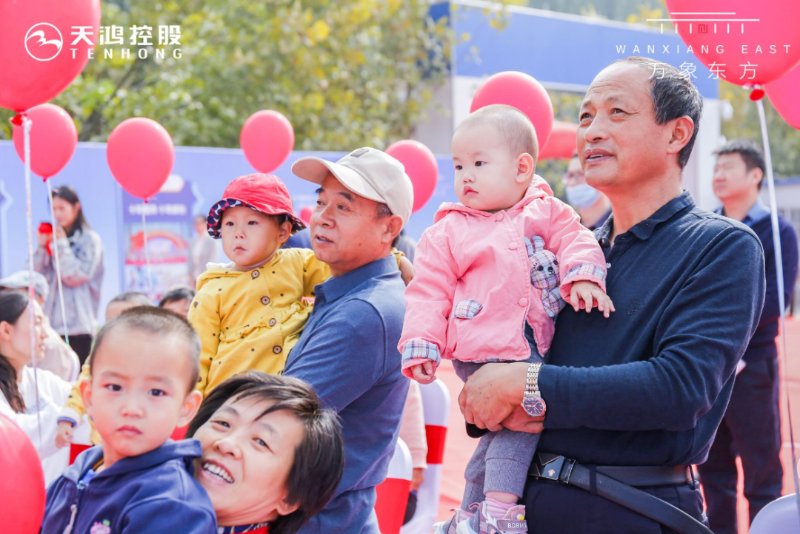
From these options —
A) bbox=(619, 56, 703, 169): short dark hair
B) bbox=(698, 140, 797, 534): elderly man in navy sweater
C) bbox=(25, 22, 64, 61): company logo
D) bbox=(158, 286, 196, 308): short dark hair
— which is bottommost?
bbox=(698, 140, 797, 534): elderly man in navy sweater

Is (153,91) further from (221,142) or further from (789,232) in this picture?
(789,232)

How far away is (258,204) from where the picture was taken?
8.66 ft

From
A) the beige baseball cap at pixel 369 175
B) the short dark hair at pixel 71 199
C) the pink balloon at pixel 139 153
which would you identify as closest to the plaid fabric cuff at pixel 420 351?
the beige baseball cap at pixel 369 175

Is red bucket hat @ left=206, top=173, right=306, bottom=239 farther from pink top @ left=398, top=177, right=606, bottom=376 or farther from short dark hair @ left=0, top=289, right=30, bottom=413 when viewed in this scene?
short dark hair @ left=0, top=289, right=30, bottom=413

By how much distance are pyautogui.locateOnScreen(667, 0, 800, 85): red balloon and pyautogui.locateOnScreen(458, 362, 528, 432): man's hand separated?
1.04 m

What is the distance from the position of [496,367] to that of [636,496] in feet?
1.19

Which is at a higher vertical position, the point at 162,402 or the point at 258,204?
the point at 258,204

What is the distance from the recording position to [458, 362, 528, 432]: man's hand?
177cm

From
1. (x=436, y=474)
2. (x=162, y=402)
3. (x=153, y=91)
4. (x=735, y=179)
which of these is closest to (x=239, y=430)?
(x=162, y=402)

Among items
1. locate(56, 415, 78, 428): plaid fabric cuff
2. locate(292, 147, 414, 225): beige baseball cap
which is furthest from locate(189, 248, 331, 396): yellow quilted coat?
locate(56, 415, 78, 428): plaid fabric cuff

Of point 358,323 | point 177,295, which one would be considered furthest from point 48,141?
point 358,323

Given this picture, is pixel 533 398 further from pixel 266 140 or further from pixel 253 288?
pixel 266 140

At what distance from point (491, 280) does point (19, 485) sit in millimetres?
1001

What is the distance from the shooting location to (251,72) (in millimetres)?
11609
